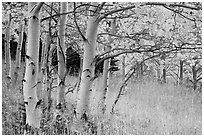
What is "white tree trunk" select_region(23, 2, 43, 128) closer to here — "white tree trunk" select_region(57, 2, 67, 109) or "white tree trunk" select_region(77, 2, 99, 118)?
"white tree trunk" select_region(77, 2, 99, 118)

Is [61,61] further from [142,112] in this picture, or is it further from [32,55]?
[142,112]

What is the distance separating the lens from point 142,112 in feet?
26.1

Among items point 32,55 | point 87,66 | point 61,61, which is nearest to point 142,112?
point 61,61

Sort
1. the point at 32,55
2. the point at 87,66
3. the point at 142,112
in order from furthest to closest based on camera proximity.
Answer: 1. the point at 142,112
2. the point at 87,66
3. the point at 32,55

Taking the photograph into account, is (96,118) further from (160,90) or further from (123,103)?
(160,90)

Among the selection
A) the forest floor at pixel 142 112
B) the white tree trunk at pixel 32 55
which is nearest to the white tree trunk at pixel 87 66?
the forest floor at pixel 142 112

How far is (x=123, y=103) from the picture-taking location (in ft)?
30.6

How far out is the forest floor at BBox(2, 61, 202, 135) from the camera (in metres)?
5.23

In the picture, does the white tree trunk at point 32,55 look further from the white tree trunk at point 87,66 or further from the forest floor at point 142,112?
the white tree trunk at point 87,66

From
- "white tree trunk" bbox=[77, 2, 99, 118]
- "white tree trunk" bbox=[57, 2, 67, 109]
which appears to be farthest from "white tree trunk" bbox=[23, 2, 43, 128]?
"white tree trunk" bbox=[57, 2, 67, 109]

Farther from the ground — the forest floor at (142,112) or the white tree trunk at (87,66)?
the white tree trunk at (87,66)

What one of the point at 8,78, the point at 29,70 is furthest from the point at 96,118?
the point at 8,78

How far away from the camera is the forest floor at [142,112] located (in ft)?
17.1

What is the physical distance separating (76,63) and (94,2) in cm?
1033
